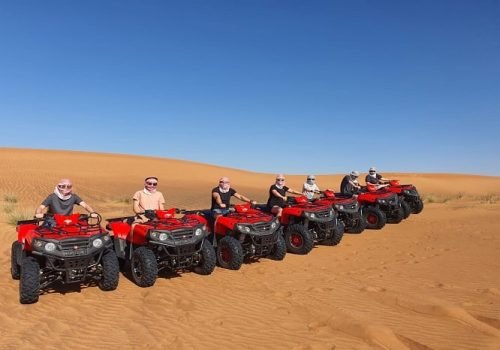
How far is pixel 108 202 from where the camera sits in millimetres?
25312

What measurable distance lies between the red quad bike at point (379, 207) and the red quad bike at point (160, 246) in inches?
274

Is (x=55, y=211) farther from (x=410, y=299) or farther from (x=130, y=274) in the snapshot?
(x=410, y=299)

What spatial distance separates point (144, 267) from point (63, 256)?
1283mm

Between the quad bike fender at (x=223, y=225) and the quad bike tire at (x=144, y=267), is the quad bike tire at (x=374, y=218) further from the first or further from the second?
the quad bike tire at (x=144, y=267)

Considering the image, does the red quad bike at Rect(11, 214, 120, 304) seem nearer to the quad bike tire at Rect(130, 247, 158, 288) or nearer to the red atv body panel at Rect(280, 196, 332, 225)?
the quad bike tire at Rect(130, 247, 158, 288)

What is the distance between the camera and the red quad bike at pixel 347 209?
40.2 feet

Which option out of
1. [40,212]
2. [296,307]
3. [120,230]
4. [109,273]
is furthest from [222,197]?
[296,307]

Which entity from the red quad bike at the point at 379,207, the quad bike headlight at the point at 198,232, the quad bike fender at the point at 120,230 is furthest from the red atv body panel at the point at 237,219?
the red quad bike at the point at 379,207

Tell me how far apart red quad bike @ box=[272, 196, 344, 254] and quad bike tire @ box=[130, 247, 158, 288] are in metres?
3.72

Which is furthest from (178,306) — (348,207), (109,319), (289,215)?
(348,207)

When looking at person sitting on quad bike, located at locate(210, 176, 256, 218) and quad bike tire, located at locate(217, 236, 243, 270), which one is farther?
person sitting on quad bike, located at locate(210, 176, 256, 218)

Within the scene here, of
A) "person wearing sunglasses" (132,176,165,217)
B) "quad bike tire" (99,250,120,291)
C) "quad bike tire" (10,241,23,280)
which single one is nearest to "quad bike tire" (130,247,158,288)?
"quad bike tire" (99,250,120,291)

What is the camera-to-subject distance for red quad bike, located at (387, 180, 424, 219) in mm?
15449

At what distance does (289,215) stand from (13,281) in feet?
18.7
